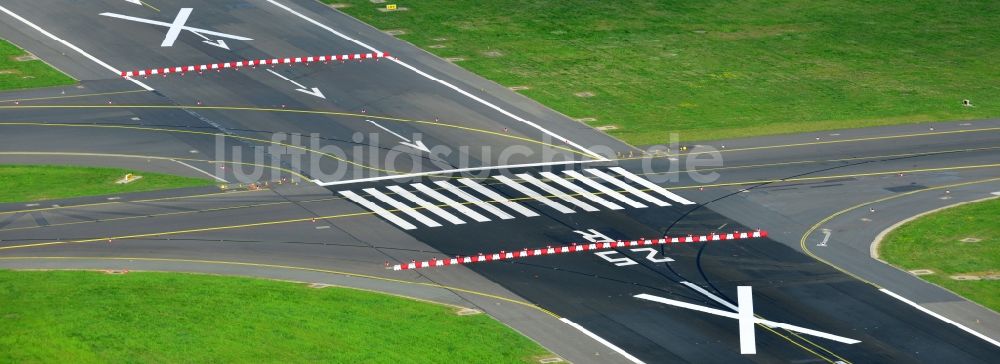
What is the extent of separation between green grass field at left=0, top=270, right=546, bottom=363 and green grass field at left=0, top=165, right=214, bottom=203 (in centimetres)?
1479

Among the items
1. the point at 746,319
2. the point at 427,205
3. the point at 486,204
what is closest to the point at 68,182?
the point at 427,205

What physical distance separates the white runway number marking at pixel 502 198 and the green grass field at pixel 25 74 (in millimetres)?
32204

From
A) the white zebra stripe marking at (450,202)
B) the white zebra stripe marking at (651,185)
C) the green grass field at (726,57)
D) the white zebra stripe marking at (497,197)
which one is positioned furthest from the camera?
the green grass field at (726,57)

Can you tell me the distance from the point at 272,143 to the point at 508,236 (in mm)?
23294

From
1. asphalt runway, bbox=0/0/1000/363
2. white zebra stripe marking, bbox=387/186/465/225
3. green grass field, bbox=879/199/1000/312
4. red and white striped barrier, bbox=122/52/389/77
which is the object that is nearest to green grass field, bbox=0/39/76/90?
asphalt runway, bbox=0/0/1000/363

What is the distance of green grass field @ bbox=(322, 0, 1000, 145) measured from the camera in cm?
11988

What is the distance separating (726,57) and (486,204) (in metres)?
40.3

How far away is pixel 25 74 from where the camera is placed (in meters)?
123

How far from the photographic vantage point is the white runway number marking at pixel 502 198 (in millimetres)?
96750

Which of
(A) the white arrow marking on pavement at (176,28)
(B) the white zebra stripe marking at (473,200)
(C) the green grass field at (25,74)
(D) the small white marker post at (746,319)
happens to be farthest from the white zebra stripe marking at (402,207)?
(A) the white arrow marking on pavement at (176,28)

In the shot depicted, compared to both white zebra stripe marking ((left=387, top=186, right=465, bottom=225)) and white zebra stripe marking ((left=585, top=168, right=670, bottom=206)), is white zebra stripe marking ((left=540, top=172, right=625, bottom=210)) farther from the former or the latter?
white zebra stripe marking ((left=387, top=186, right=465, bottom=225))

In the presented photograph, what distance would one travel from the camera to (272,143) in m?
110

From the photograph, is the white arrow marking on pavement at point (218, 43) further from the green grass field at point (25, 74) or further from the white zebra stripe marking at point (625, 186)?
the white zebra stripe marking at point (625, 186)

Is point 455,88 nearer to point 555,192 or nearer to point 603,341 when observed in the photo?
point 555,192
